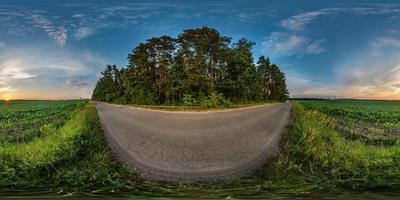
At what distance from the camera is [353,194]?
4750mm

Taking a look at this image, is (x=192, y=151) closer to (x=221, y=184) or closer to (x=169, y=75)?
(x=221, y=184)

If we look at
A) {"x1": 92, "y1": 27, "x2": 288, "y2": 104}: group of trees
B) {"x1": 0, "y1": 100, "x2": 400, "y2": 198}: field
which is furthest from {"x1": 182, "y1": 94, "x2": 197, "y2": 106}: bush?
{"x1": 0, "y1": 100, "x2": 400, "y2": 198}: field

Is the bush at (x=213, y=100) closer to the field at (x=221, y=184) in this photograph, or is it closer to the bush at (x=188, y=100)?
the bush at (x=188, y=100)

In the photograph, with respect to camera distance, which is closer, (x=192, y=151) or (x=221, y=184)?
(x=221, y=184)

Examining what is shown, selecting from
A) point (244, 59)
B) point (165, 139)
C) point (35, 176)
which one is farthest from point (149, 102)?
point (244, 59)

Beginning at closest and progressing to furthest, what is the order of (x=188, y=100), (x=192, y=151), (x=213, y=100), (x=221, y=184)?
(x=221, y=184) < (x=192, y=151) < (x=188, y=100) < (x=213, y=100)

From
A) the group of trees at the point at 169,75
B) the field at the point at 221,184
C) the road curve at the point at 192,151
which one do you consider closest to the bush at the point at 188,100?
the group of trees at the point at 169,75

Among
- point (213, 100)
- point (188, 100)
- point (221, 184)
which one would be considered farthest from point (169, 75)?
point (221, 184)

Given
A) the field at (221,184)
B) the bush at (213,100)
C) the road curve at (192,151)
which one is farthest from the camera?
the bush at (213,100)

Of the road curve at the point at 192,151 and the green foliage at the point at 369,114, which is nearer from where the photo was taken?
the road curve at the point at 192,151

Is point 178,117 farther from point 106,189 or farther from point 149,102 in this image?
point 106,189

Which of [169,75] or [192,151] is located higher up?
[169,75]

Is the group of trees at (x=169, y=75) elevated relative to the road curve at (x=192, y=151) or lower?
elevated

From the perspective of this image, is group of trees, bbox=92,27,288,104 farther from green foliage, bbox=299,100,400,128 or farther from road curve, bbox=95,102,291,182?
green foliage, bbox=299,100,400,128
